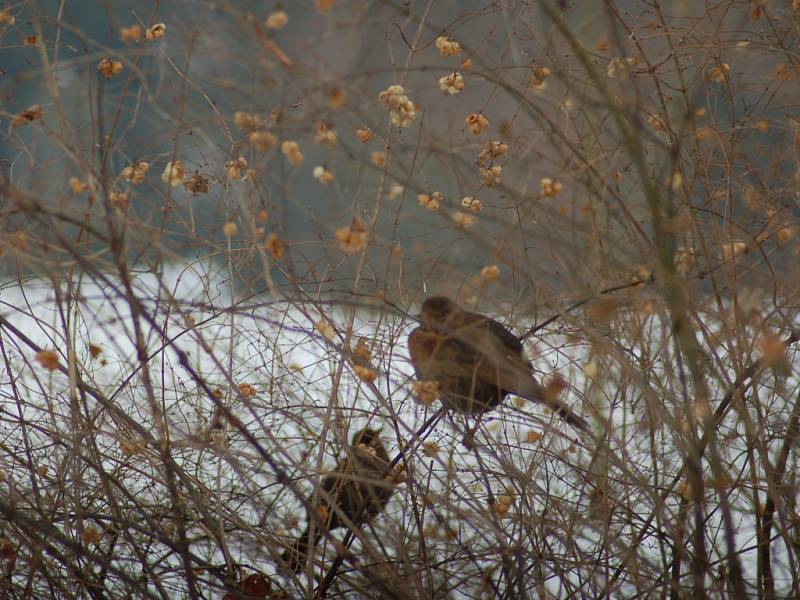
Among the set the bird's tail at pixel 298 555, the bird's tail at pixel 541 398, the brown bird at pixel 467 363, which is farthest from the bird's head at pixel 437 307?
the bird's tail at pixel 298 555

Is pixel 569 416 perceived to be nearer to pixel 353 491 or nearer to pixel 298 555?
pixel 298 555

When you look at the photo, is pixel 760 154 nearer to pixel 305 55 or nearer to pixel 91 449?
pixel 305 55

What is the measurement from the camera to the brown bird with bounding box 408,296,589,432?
103 cm

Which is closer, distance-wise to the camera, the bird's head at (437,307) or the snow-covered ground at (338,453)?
the snow-covered ground at (338,453)

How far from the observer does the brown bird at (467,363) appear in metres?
1.03

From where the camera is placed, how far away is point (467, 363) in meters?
1.08

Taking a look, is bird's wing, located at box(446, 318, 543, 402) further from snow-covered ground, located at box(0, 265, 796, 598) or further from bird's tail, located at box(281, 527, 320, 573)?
bird's tail, located at box(281, 527, 320, 573)

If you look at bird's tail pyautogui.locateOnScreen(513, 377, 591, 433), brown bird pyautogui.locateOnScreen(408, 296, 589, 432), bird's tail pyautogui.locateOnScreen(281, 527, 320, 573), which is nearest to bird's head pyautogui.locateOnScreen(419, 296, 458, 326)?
brown bird pyautogui.locateOnScreen(408, 296, 589, 432)

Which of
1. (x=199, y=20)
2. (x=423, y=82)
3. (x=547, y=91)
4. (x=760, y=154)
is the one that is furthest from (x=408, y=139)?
(x=760, y=154)

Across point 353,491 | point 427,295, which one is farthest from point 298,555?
point 427,295

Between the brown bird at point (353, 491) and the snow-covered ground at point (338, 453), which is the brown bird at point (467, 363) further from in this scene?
the brown bird at point (353, 491)

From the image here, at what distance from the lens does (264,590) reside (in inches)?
44.6

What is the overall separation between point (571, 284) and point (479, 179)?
26cm

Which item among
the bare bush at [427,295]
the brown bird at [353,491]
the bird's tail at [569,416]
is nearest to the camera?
the bare bush at [427,295]
